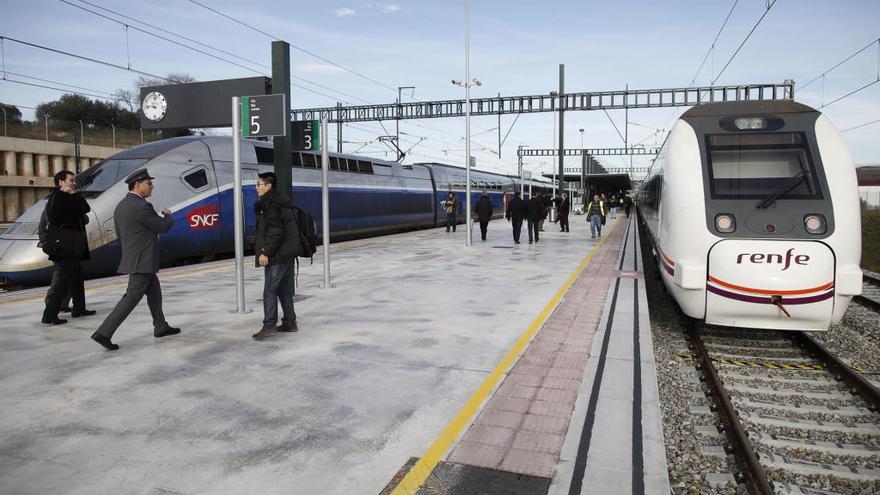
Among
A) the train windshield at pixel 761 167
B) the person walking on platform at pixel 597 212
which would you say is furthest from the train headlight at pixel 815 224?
the person walking on platform at pixel 597 212

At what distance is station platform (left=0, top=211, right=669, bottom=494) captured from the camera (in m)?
3.14

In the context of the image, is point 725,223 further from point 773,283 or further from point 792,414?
point 792,414

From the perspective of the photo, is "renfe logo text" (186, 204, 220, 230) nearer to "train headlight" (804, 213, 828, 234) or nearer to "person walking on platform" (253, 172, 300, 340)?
"person walking on platform" (253, 172, 300, 340)

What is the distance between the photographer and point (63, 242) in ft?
21.4

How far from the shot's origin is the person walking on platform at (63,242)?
6512 millimetres

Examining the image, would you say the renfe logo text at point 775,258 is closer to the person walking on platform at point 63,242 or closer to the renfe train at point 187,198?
the person walking on platform at point 63,242

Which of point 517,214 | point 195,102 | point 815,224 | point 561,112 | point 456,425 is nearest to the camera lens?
point 456,425

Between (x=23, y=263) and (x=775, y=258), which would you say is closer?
(x=775, y=258)

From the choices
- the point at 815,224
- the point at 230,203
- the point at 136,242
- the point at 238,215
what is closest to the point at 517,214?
the point at 230,203

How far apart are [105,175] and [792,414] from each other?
36.5 feet

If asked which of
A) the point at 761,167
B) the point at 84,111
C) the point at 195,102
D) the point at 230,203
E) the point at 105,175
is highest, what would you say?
the point at 84,111

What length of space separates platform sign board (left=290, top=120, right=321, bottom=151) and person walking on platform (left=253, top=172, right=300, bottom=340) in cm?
254

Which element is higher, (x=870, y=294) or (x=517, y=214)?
(x=517, y=214)

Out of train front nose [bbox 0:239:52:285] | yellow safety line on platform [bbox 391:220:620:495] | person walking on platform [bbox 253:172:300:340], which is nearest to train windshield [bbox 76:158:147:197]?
train front nose [bbox 0:239:52:285]
